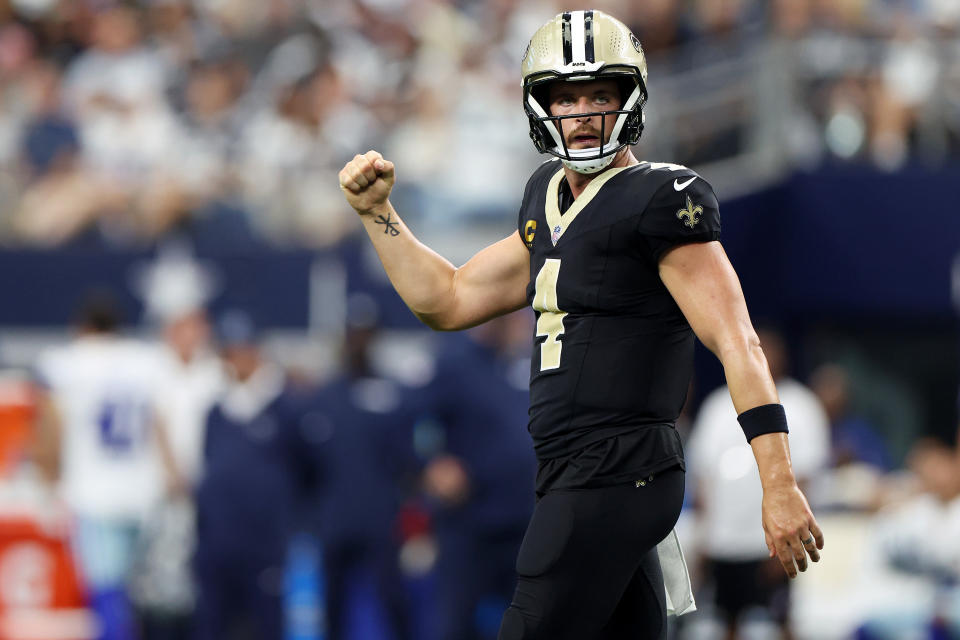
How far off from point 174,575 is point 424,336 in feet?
7.63

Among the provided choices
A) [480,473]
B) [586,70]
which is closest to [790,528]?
[586,70]

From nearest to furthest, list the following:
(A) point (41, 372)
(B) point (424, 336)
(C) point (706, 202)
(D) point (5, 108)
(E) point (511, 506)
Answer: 1. (C) point (706, 202)
2. (E) point (511, 506)
3. (A) point (41, 372)
4. (B) point (424, 336)
5. (D) point (5, 108)

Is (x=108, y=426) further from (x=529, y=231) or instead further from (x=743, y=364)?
(x=743, y=364)

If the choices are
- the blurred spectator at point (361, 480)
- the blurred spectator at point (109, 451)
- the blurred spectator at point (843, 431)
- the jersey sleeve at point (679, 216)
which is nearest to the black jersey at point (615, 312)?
the jersey sleeve at point (679, 216)

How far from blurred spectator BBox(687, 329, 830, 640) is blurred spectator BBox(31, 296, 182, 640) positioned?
9.81 ft

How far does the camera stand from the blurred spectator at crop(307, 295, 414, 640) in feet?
28.5

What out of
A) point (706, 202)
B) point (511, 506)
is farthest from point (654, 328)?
point (511, 506)

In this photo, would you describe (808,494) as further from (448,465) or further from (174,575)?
(174,575)

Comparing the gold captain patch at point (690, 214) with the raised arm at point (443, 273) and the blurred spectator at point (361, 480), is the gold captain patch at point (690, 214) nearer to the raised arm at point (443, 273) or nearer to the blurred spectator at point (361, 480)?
the raised arm at point (443, 273)

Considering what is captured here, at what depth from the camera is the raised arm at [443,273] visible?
4066mm

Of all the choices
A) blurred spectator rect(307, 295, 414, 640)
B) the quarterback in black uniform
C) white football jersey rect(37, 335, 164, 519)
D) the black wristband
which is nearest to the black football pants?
the quarterback in black uniform

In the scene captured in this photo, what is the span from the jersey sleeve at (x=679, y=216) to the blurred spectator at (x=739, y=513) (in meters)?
4.62

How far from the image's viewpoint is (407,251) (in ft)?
13.4

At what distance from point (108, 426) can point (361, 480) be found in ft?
5.10
